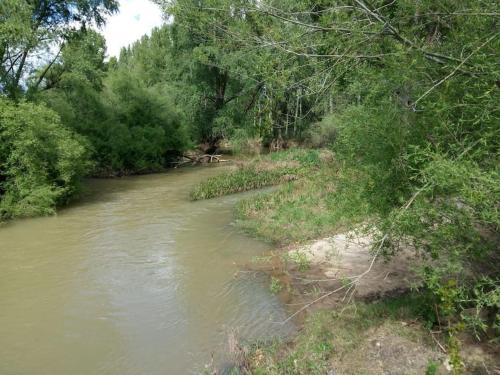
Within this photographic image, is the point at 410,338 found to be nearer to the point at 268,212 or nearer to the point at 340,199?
the point at 340,199

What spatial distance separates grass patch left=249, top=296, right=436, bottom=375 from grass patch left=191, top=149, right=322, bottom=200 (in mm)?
9879

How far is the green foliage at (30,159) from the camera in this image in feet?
51.2

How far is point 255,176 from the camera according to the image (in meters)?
21.1

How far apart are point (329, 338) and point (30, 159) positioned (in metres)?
13.6

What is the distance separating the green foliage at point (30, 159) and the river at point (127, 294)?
3.00 feet

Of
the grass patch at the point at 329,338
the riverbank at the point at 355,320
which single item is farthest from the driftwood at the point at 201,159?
the grass patch at the point at 329,338

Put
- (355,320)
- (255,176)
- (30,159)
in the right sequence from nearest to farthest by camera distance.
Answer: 1. (355,320)
2. (30,159)
3. (255,176)

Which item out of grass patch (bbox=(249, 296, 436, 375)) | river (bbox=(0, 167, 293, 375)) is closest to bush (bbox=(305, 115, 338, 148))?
river (bbox=(0, 167, 293, 375))

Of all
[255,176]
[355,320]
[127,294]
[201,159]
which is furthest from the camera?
[201,159]

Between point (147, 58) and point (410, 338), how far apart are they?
160 feet

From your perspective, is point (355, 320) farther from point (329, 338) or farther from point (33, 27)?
point (33, 27)

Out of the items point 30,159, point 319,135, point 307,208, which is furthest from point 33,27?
point 319,135

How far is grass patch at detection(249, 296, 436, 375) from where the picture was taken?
5.32 m

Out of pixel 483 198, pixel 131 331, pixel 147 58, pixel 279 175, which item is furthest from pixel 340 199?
pixel 147 58
